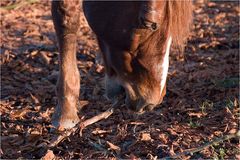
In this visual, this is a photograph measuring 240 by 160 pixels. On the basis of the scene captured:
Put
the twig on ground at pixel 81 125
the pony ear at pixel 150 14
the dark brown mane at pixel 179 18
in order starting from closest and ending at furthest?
1. the pony ear at pixel 150 14
2. the dark brown mane at pixel 179 18
3. the twig on ground at pixel 81 125

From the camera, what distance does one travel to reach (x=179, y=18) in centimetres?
267

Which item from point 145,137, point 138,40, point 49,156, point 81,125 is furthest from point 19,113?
point 138,40

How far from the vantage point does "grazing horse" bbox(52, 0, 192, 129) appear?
262 centimetres

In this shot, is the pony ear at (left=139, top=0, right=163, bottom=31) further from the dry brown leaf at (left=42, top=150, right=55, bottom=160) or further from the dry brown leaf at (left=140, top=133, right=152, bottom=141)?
the dry brown leaf at (left=42, top=150, right=55, bottom=160)

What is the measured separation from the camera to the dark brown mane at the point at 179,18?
8.68ft

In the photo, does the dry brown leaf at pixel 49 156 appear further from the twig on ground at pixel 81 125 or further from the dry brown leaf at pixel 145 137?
the dry brown leaf at pixel 145 137

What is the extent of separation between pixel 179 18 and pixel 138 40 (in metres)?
0.22

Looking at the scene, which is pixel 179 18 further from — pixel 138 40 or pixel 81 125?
pixel 81 125

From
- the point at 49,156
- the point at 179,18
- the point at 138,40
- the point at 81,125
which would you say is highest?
the point at 179,18

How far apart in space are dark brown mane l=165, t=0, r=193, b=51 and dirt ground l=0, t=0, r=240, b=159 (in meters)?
0.59

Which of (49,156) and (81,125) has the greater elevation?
(81,125)

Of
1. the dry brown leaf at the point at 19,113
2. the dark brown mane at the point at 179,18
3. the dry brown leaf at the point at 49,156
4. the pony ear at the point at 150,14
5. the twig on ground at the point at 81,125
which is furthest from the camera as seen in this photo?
the dry brown leaf at the point at 19,113

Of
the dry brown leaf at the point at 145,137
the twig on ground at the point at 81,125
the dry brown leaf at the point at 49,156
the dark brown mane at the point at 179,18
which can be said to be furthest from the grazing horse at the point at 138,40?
the dry brown leaf at the point at 49,156

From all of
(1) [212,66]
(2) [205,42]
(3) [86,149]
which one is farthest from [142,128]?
(2) [205,42]
